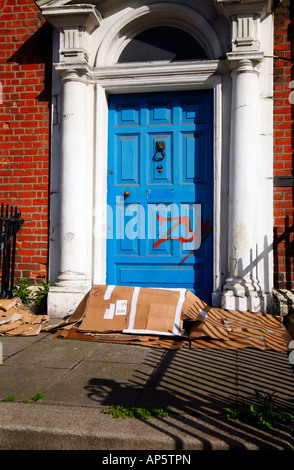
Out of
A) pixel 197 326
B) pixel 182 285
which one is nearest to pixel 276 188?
pixel 182 285

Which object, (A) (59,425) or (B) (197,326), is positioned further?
(B) (197,326)

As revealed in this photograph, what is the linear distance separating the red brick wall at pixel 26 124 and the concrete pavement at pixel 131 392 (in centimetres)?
176

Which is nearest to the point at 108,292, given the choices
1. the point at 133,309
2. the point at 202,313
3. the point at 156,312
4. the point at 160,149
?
the point at 133,309

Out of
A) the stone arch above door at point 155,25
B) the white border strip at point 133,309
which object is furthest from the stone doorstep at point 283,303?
the stone arch above door at point 155,25

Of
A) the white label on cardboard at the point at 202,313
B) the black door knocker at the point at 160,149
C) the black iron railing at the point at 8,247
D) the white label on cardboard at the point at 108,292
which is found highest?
the black door knocker at the point at 160,149

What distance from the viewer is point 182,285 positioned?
224 inches

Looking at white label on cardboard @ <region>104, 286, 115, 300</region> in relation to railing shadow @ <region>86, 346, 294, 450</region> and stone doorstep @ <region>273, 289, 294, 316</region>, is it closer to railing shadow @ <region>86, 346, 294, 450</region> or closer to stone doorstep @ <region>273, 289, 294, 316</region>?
railing shadow @ <region>86, 346, 294, 450</region>

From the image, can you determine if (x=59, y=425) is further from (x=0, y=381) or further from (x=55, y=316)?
(x=55, y=316)

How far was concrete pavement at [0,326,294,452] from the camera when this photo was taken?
236cm

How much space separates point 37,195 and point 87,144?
0.96 m

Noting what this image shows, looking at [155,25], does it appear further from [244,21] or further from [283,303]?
[283,303]

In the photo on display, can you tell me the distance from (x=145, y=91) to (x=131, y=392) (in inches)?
160

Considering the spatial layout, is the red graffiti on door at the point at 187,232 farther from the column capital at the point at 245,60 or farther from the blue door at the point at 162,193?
the column capital at the point at 245,60

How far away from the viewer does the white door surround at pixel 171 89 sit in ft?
17.3
